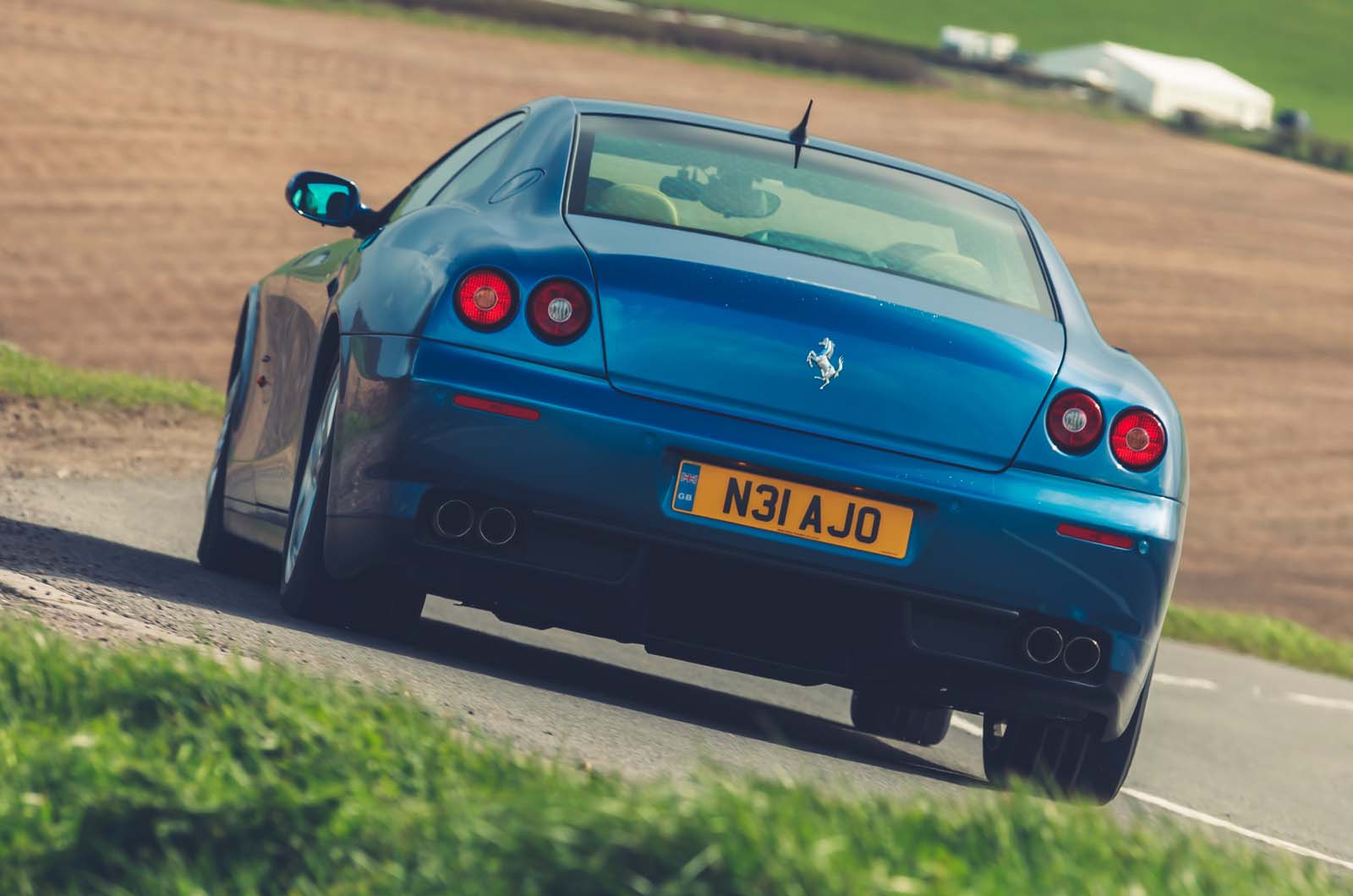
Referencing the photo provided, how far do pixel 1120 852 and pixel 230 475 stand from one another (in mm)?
4188

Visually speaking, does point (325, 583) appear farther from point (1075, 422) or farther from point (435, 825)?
point (435, 825)

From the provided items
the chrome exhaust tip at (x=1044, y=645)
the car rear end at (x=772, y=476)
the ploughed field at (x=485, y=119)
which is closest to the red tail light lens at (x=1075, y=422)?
the car rear end at (x=772, y=476)

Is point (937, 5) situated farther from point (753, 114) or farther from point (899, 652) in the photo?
point (899, 652)

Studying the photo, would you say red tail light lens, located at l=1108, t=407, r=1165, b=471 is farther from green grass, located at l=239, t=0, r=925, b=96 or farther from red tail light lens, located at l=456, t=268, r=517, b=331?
green grass, located at l=239, t=0, r=925, b=96

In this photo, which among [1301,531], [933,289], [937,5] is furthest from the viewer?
[937,5]

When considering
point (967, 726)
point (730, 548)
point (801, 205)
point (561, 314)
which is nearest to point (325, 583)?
point (561, 314)

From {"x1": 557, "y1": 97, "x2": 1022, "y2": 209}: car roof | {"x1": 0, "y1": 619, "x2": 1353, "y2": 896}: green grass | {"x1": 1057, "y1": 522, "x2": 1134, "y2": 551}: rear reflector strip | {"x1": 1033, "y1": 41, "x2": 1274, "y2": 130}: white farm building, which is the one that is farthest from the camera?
{"x1": 1033, "y1": 41, "x2": 1274, "y2": 130}: white farm building

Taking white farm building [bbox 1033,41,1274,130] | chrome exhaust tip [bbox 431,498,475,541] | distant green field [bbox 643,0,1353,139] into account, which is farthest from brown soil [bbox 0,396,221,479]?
distant green field [bbox 643,0,1353,139]

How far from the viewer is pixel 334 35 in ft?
119

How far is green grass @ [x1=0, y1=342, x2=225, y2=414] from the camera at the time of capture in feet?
39.1

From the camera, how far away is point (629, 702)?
536 cm

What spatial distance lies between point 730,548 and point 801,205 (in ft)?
3.80

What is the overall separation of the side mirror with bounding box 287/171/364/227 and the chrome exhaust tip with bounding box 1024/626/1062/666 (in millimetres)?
2537

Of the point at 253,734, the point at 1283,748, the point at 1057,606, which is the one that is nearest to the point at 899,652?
the point at 1057,606
